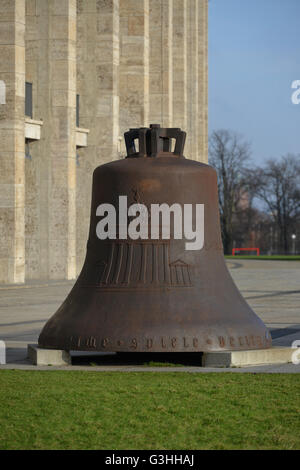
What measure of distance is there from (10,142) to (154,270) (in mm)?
20845

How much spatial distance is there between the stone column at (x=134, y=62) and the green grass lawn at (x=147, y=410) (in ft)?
107

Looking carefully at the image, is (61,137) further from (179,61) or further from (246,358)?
(246,358)

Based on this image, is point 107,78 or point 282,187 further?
point 282,187

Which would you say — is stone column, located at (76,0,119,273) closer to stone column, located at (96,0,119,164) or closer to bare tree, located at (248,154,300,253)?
stone column, located at (96,0,119,164)

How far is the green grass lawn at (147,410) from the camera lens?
581 centimetres

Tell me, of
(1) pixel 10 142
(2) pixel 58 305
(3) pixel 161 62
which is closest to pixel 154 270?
(2) pixel 58 305

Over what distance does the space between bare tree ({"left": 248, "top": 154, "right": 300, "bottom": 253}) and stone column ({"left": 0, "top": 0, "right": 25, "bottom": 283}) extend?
221 ft

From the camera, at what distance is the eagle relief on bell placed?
9.28 m

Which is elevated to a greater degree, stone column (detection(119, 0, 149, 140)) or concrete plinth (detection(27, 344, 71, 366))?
stone column (detection(119, 0, 149, 140))

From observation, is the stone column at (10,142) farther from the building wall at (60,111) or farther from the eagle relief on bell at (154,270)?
the eagle relief on bell at (154,270)

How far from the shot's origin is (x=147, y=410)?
22.5 feet

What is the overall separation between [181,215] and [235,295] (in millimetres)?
1031

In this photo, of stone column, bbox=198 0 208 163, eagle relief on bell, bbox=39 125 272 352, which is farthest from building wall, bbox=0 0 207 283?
eagle relief on bell, bbox=39 125 272 352

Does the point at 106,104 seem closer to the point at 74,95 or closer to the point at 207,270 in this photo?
the point at 74,95
